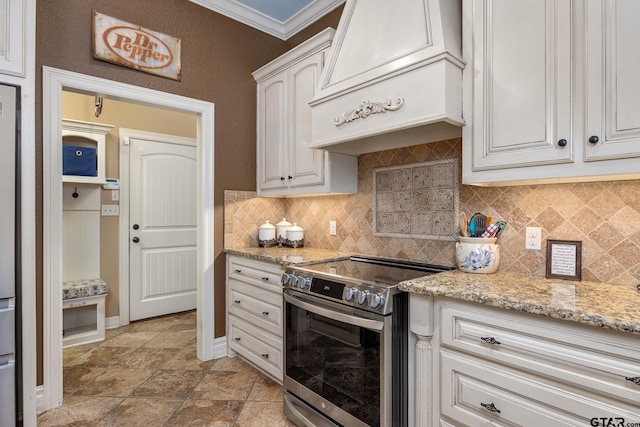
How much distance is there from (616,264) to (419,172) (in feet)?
3.48

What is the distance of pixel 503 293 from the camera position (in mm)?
1318

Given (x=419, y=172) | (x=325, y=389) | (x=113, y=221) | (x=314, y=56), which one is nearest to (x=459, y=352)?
(x=325, y=389)

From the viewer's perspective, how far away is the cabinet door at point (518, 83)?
1.37m

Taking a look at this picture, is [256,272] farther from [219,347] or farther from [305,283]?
[219,347]

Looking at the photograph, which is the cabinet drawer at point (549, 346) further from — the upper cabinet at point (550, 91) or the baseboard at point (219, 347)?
the baseboard at point (219, 347)

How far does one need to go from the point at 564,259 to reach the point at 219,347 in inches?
98.9

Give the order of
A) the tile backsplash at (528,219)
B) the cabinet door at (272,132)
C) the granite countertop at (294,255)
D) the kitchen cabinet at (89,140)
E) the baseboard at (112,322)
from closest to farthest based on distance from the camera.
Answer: the tile backsplash at (528,219), the granite countertop at (294,255), the cabinet door at (272,132), the kitchen cabinet at (89,140), the baseboard at (112,322)

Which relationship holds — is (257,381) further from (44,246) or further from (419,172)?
(419,172)

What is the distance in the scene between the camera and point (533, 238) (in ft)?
5.65

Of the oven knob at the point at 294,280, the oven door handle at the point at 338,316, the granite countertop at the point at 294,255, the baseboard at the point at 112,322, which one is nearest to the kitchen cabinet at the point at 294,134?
the granite countertop at the point at 294,255

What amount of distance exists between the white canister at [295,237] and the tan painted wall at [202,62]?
0.56 meters

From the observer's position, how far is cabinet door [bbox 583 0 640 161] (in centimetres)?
121

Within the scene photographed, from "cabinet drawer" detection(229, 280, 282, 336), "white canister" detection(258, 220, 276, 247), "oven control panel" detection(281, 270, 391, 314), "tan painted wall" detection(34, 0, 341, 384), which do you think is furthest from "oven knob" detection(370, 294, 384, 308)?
"tan painted wall" detection(34, 0, 341, 384)

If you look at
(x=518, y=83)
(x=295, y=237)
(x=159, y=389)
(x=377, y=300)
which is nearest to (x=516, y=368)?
(x=377, y=300)
